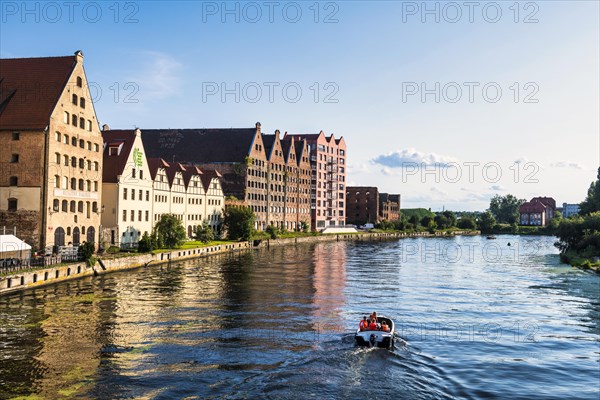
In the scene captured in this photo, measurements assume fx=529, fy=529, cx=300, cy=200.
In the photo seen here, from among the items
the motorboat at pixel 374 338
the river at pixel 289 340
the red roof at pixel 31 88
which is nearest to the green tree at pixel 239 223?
the river at pixel 289 340

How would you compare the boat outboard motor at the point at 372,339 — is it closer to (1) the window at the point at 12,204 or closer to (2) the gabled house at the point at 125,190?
(1) the window at the point at 12,204

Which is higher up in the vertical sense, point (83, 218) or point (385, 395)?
point (83, 218)

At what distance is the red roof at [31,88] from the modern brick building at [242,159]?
65.6 m

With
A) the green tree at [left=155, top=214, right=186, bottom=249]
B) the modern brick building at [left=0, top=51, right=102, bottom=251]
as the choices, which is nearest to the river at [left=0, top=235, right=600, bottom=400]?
the modern brick building at [left=0, top=51, right=102, bottom=251]

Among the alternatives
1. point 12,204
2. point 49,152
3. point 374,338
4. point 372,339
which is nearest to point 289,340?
point 372,339

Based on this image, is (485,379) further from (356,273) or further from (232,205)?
(232,205)

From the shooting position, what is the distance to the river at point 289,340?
2744cm

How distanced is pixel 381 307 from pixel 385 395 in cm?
2318

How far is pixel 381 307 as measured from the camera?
161 feet

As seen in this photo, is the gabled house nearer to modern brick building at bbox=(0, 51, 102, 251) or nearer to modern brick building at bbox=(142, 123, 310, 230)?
modern brick building at bbox=(0, 51, 102, 251)

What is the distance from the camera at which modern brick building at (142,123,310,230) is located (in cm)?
13975

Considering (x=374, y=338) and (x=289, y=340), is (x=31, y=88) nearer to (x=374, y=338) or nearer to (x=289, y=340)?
(x=289, y=340)

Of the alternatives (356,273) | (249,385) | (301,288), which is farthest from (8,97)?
(249,385)

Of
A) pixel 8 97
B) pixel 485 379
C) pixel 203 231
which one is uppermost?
pixel 8 97
